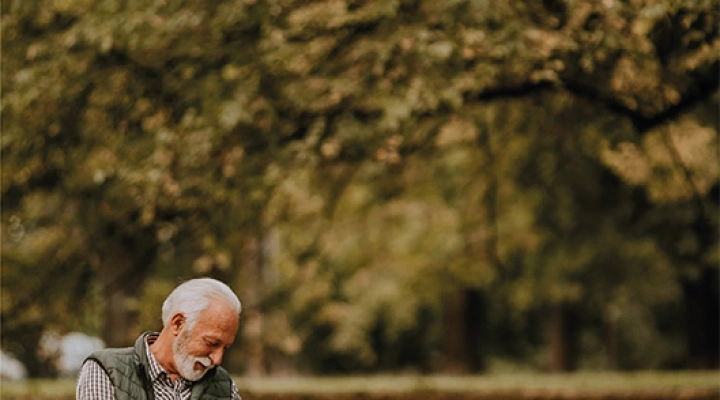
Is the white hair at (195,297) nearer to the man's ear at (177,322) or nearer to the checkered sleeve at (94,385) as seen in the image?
the man's ear at (177,322)

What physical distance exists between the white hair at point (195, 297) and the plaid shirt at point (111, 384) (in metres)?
0.22

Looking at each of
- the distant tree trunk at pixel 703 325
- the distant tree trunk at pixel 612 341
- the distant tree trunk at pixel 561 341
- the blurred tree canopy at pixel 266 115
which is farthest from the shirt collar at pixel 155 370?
the distant tree trunk at pixel 612 341

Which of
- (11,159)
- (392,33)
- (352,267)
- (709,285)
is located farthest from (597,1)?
(352,267)

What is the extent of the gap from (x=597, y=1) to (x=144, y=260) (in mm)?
5647

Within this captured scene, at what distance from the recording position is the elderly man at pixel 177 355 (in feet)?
14.9

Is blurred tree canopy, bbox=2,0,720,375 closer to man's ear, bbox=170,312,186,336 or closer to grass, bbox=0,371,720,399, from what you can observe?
grass, bbox=0,371,720,399

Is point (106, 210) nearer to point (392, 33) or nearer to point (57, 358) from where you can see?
point (57, 358)

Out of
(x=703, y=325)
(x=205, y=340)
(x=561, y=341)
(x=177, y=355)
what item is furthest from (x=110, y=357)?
(x=561, y=341)

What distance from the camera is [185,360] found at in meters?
4.57

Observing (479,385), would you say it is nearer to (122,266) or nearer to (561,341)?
(122,266)

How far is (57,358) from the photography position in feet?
43.6

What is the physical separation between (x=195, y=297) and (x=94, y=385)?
0.47m

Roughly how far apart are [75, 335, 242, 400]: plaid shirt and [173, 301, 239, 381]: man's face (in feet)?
0.32

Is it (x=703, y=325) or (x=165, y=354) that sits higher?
(x=165, y=354)
